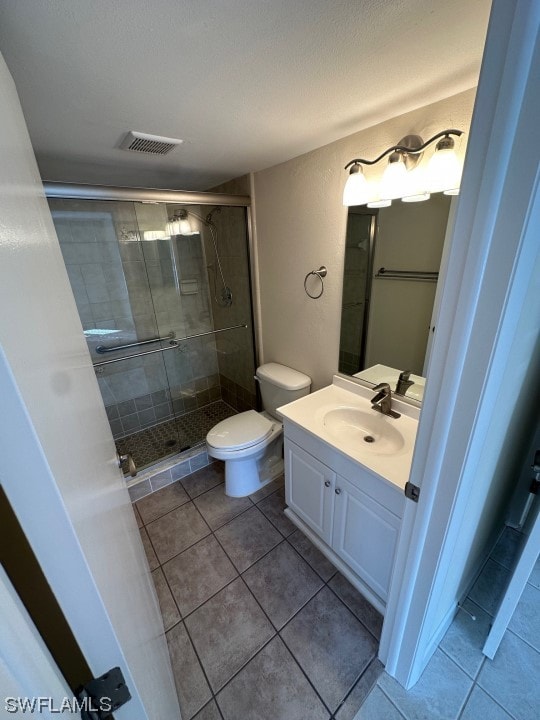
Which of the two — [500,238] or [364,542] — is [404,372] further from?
[500,238]

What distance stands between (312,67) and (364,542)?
1835 mm

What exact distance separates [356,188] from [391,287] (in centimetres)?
51

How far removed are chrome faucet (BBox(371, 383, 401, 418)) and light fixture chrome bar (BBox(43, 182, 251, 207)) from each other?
1.64m

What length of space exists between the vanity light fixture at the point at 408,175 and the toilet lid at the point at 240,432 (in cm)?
144

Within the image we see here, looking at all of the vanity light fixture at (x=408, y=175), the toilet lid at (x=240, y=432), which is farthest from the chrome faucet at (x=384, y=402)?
the vanity light fixture at (x=408, y=175)

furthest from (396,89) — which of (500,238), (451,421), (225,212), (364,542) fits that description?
(364,542)

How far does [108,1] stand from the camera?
650 mm

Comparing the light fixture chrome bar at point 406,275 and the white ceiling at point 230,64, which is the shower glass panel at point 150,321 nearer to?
the white ceiling at point 230,64

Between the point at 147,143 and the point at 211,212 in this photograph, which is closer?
the point at 147,143

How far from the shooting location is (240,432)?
1.92m

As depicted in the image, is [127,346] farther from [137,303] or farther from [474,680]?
[474,680]

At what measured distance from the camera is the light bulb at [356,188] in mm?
1362

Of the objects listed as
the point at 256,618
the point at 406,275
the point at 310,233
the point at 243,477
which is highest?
the point at 310,233

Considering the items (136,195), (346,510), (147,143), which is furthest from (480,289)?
(136,195)
